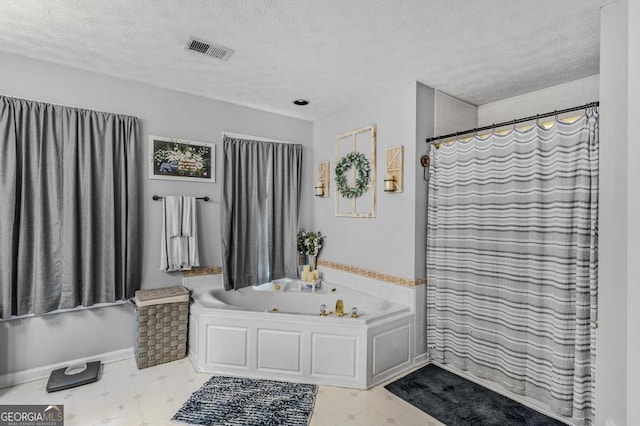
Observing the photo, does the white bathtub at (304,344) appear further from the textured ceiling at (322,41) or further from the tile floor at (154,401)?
the textured ceiling at (322,41)

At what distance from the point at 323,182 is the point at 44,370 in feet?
10.5

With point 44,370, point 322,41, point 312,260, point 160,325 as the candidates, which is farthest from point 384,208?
point 44,370

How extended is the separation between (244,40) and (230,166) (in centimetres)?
154

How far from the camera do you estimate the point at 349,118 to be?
3623mm

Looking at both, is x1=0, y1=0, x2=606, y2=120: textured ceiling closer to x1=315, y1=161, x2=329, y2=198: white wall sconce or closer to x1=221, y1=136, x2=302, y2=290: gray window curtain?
x1=221, y1=136, x2=302, y2=290: gray window curtain

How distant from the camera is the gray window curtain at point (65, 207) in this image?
248 cm

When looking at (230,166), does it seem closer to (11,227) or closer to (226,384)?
(11,227)

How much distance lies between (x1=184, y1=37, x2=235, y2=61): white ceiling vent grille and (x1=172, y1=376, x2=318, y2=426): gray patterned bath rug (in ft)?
8.57

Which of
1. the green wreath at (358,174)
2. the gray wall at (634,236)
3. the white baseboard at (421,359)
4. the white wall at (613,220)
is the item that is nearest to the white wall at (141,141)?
the green wreath at (358,174)

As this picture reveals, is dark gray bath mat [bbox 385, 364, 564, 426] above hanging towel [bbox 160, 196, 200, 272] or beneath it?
beneath

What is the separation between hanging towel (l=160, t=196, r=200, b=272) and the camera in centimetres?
311

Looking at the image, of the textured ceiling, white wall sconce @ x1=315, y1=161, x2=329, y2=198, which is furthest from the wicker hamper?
the textured ceiling

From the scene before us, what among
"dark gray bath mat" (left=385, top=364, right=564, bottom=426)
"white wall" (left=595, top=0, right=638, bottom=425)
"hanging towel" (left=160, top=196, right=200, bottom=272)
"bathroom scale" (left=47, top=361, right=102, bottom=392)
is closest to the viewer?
"white wall" (left=595, top=0, right=638, bottom=425)

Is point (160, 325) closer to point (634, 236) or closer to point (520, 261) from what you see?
point (520, 261)
